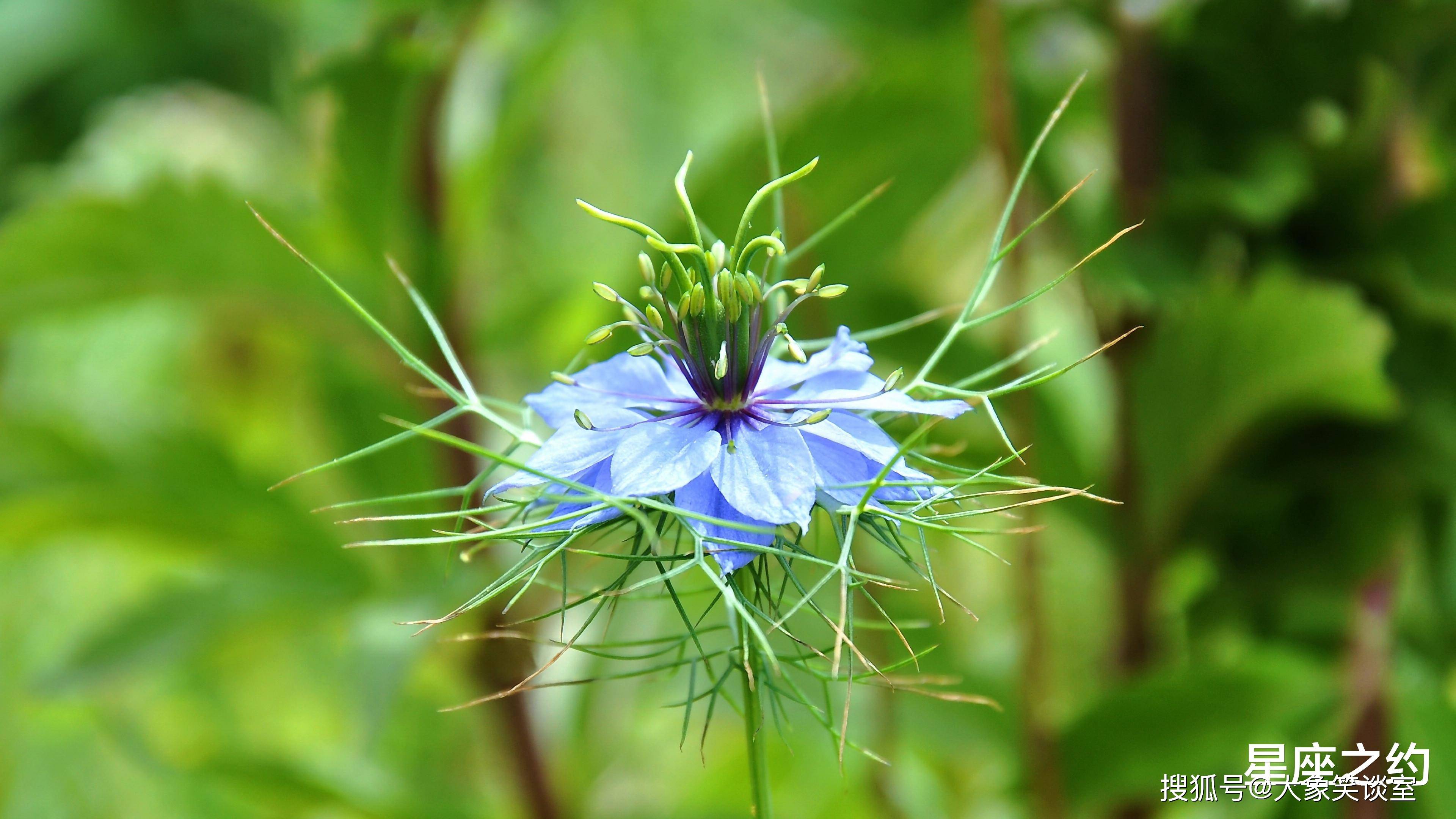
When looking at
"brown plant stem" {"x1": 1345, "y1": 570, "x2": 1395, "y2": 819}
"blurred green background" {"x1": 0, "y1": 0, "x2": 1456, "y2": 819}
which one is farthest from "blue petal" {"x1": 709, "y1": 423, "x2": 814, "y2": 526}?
"brown plant stem" {"x1": 1345, "y1": 570, "x2": 1395, "y2": 819}

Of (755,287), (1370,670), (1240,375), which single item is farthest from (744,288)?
(1370,670)

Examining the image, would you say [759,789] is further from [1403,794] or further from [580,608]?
[580,608]

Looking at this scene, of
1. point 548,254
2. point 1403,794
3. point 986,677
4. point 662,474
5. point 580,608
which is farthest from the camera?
point 548,254

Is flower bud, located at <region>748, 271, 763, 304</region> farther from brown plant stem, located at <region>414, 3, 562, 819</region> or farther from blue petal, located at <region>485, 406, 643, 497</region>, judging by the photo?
brown plant stem, located at <region>414, 3, 562, 819</region>

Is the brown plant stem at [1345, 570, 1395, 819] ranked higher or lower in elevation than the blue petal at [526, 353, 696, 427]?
higher

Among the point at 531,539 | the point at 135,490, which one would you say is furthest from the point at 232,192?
the point at 531,539

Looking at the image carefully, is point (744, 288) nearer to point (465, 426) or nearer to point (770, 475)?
point (770, 475)
